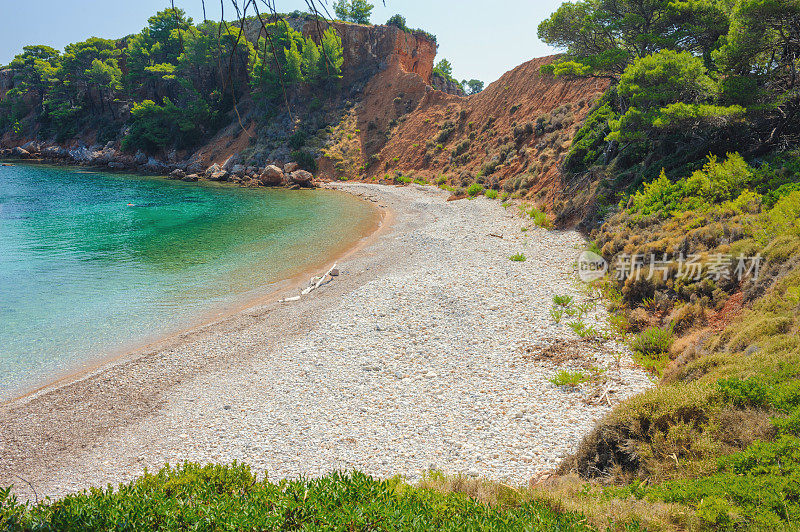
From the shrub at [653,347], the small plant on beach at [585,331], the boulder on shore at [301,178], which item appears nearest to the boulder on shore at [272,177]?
the boulder on shore at [301,178]

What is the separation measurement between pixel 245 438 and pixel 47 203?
4262cm

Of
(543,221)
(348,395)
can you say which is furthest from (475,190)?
(348,395)

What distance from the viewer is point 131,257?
74.9 ft

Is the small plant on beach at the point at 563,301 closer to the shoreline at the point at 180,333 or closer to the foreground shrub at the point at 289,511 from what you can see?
the foreground shrub at the point at 289,511

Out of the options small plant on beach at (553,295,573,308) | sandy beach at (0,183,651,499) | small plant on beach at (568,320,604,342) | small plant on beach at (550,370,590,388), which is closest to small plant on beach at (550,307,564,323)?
sandy beach at (0,183,651,499)

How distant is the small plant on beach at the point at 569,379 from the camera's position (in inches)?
359

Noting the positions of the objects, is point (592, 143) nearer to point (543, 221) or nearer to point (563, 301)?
point (543, 221)

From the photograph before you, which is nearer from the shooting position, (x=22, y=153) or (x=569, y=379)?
(x=569, y=379)

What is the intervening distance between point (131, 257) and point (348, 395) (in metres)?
19.2

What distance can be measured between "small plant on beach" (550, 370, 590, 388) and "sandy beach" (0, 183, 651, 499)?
30 centimetres

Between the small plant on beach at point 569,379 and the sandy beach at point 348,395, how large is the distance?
302mm

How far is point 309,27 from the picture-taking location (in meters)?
67.7

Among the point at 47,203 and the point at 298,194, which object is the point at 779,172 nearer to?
the point at 298,194

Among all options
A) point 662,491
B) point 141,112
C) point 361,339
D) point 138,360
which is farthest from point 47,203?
point 662,491
